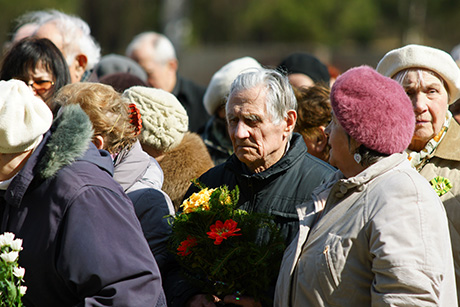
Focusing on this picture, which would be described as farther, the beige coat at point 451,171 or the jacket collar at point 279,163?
the jacket collar at point 279,163

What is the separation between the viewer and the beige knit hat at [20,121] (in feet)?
7.91

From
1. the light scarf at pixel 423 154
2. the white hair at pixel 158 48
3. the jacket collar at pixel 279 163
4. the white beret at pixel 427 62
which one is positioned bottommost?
the white hair at pixel 158 48

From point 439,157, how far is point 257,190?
979 mm

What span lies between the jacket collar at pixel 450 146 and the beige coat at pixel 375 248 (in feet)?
2.48

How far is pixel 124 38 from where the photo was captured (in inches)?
1228

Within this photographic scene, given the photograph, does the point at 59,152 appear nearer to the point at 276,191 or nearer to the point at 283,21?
the point at 276,191

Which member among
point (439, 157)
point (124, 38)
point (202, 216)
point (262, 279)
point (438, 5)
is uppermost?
point (439, 157)

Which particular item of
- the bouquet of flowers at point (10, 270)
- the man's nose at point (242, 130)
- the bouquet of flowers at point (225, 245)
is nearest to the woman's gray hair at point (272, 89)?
the man's nose at point (242, 130)

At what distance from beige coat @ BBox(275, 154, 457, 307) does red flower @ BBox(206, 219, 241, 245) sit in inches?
12.4

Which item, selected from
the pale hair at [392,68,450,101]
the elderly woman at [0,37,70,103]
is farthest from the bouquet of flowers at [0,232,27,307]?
the pale hair at [392,68,450,101]

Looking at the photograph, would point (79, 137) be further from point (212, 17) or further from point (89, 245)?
point (212, 17)

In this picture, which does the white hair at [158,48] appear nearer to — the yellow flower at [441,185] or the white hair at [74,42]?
the white hair at [74,42]

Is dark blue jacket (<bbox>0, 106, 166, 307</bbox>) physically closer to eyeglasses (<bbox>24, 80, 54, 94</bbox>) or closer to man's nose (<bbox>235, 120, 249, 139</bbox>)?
man's nose (<bbox>235, 120, 249, 139</bbox>)

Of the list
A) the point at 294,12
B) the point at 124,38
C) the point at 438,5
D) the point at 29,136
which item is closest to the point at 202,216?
the point at 29,136
